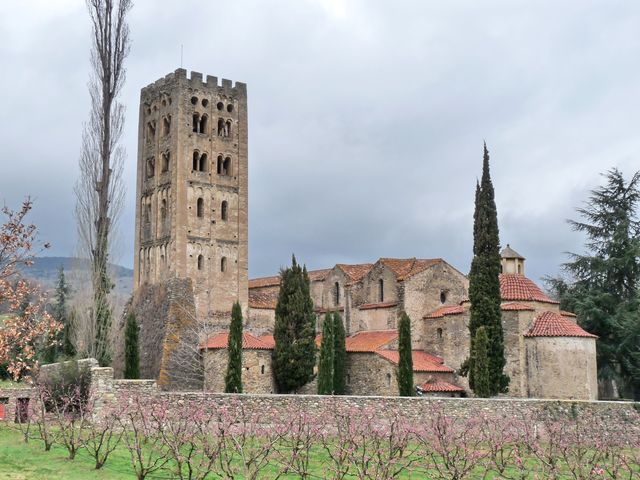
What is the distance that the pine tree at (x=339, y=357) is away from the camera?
4197cm

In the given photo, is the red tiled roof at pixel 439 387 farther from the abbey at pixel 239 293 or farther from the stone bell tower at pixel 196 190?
the stone bell tower at pixel 196 190

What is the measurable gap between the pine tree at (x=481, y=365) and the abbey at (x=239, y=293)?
3.05 m

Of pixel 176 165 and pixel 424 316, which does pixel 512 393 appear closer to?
pixel 424 316

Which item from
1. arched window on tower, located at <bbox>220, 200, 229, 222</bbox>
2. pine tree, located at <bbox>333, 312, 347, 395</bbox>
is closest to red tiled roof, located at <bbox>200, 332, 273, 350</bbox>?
pine tree, located at <bbox>333, 312, 347, 395</bbox>

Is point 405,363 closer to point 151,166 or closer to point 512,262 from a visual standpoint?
point 512,262

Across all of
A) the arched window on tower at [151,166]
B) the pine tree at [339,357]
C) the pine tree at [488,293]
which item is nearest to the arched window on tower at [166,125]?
the arched window on tower at [151,166]

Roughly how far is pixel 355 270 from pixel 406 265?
4.30 metres

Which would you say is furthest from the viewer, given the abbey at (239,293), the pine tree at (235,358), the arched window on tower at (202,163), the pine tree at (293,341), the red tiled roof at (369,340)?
the arched window on tower at (202,163)

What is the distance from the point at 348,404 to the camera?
27.6 metres

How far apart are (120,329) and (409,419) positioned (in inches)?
1048

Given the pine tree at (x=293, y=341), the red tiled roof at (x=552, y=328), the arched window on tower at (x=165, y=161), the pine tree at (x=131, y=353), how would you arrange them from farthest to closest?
the arched window on tower at (x=165, y=161)
the pine tree at (x=293, y=341)
the pine tree at (x=131, y=353)
the red tiled roof at (x=552, y=328)

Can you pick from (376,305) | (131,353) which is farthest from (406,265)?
(131,353)

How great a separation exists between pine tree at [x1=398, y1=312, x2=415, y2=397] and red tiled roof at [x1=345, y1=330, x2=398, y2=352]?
3681 millimetres

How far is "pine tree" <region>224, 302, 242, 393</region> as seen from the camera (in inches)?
1499
